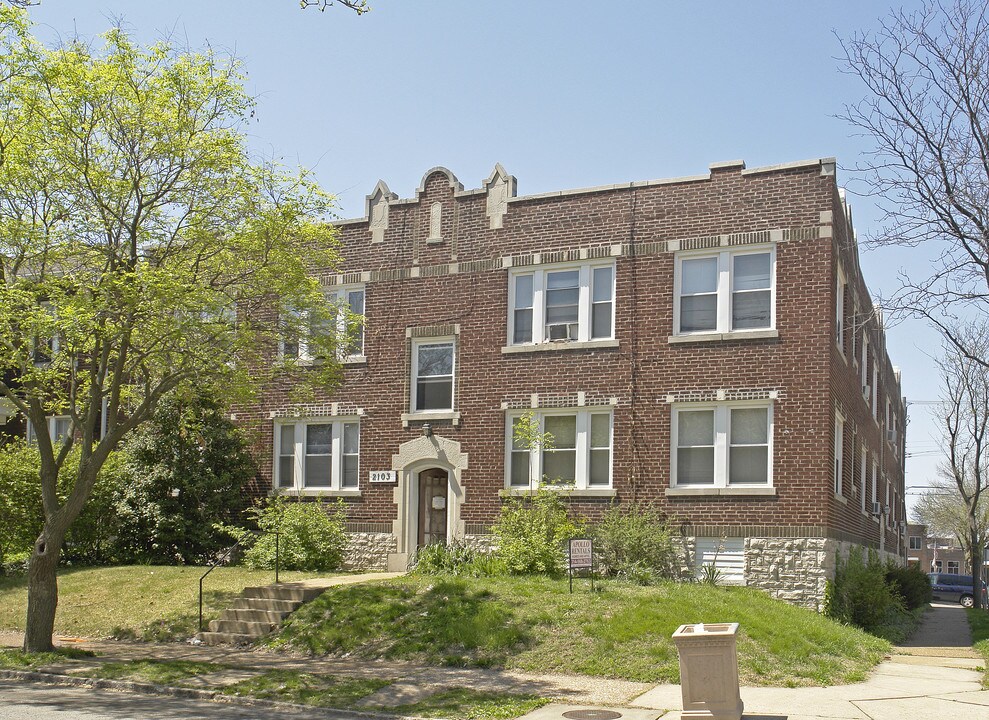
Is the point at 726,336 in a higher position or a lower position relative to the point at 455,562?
higher

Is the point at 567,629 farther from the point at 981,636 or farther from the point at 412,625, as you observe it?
the point at 981,636

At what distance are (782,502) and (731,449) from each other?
4.70ft

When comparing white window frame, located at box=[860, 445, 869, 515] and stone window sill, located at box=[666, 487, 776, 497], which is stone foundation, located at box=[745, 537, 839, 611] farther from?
white window frame, located at box=[860, 445, 869, 515]

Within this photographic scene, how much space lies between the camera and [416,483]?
2414cm

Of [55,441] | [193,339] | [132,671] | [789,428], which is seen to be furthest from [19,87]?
[55,441]

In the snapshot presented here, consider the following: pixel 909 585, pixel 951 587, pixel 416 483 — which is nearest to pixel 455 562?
pixel 416 483

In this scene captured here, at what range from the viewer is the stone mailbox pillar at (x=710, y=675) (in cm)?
1109

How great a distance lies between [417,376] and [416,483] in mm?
2440

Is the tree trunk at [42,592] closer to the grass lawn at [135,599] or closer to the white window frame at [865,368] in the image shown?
the grass lawn at [135,599]

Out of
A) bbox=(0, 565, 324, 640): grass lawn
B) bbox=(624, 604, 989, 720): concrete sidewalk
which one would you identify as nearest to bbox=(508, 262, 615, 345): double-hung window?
bbox=(0, 565, 324, 640): grass lawn

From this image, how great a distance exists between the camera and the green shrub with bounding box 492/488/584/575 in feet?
66.8

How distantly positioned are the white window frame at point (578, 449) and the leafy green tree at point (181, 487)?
6360 millimetres

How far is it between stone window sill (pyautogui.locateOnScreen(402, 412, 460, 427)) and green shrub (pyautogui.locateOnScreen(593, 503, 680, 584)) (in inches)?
165

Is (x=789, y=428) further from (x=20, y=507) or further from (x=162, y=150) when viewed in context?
(x=20, y=507)
